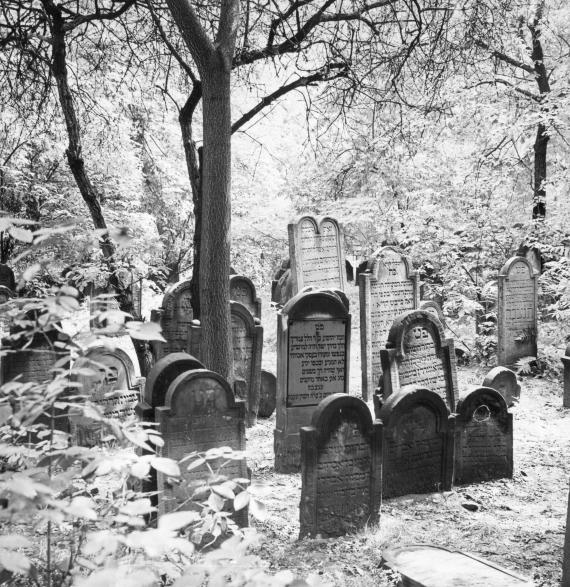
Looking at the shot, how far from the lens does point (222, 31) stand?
5.88 m

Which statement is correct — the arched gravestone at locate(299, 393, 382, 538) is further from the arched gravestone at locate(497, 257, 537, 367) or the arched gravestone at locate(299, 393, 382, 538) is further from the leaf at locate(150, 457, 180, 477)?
the arched gravestone at locate(497, 257, 537, 367)

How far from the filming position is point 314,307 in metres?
7.05

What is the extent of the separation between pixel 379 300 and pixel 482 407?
3665 millimetres

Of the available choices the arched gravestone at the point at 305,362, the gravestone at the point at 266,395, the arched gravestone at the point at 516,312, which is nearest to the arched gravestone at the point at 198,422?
the arched gravestone at the point at 305,362

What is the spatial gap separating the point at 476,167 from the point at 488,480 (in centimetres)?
841

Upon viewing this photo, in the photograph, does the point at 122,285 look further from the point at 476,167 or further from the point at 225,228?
the point at 476,167

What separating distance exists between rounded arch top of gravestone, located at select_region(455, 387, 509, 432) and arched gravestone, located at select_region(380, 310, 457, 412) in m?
0.77

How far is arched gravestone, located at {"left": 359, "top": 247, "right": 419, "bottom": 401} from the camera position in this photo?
9508 mm

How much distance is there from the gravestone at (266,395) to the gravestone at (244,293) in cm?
153

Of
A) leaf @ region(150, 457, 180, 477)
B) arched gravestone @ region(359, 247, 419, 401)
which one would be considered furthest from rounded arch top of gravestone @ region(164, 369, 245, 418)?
arched gravestone @ region(359, 247, 419, 401)

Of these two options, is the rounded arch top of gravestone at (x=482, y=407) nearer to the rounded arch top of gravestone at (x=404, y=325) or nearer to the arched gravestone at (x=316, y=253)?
the rounded arch top of gravestone at (x=404, y=325)

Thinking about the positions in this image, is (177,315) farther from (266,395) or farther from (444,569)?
(444,569)

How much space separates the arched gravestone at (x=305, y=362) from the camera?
22.6 feet

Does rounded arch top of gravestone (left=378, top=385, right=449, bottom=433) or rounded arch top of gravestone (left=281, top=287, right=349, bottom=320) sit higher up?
rounded arch top of gravestone (left=281, top=287, right=349, bottom=320)
